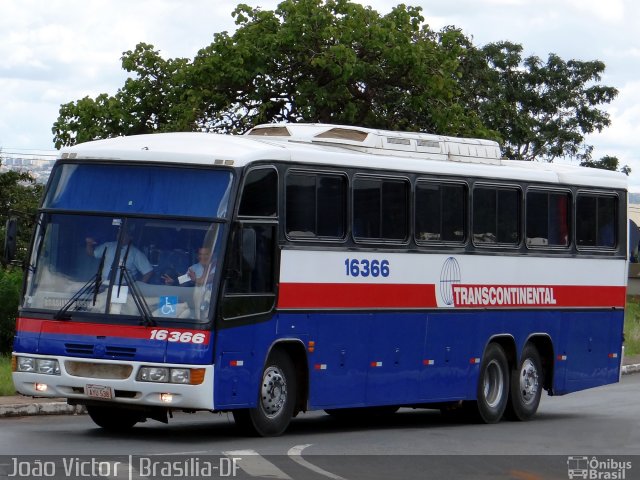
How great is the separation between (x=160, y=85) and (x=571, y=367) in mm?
20434

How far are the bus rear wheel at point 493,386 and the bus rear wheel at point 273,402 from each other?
174 inches

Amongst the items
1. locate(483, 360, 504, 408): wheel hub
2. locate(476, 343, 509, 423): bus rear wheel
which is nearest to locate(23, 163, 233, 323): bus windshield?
locate(476, 343, 509, 423): bus rear wheel

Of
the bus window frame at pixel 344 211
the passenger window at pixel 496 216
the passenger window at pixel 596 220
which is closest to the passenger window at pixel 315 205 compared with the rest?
the bus window frame at pixel 344 211

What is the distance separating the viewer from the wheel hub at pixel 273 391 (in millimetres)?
15609

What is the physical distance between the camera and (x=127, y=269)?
1492cm

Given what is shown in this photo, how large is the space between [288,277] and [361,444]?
76.6 inches

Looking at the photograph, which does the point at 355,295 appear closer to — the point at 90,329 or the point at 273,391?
the point at 273,391

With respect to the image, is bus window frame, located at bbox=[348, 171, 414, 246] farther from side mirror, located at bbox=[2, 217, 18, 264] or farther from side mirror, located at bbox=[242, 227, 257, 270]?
side mirror, located at bbox=[2, 217, 18, 264]

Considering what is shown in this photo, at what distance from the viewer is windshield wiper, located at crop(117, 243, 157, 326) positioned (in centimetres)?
1468

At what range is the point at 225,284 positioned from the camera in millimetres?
14875

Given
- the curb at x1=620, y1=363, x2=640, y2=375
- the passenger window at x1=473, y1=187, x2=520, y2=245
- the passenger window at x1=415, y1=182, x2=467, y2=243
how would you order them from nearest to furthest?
the passenger window at x1=415, y1=182, x2=467, y2=243
the passenger window at x1=473, y1=187, x2=520, y2=245
the curb at x1=620, y1=363, x2=640, y2=375

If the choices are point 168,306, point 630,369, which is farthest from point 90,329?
point 630,369

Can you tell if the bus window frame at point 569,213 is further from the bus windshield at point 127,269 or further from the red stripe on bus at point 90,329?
the red stripe on bus at point 90,329

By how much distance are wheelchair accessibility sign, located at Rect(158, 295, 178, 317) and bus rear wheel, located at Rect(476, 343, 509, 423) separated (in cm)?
619
